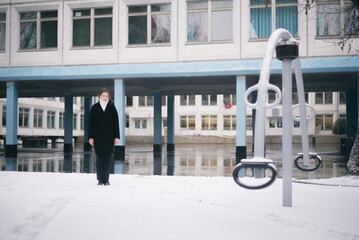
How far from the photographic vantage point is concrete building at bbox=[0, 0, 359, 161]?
627 inches

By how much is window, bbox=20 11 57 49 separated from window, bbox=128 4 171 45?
369 cm

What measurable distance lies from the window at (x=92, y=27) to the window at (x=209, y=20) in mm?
3660

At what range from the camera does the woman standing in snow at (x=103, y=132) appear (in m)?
7.86

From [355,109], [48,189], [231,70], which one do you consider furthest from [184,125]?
[48,189]

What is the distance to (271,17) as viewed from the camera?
54.1 feet

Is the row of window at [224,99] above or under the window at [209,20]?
under

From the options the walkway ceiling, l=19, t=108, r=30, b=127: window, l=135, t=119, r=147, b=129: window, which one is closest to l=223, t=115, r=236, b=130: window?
l=135, t=119, r=147, b=129: window

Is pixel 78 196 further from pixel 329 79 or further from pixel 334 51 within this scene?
pixel 329 79

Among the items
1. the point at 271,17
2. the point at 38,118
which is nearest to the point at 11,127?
the point at 271,17

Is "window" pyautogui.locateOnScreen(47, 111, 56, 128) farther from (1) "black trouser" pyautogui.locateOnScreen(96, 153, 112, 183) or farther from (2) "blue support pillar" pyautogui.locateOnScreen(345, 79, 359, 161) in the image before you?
(1) "black trouser" pyautogui.locateOnScreen(96, 153, 112, 183)

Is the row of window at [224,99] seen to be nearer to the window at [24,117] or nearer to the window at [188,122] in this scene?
the window at [188,122]

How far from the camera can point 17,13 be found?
18844 mm

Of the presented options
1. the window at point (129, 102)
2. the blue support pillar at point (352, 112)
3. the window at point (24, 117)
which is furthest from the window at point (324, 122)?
the window at point (24, 117)

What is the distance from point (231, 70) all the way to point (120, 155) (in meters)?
5.83
